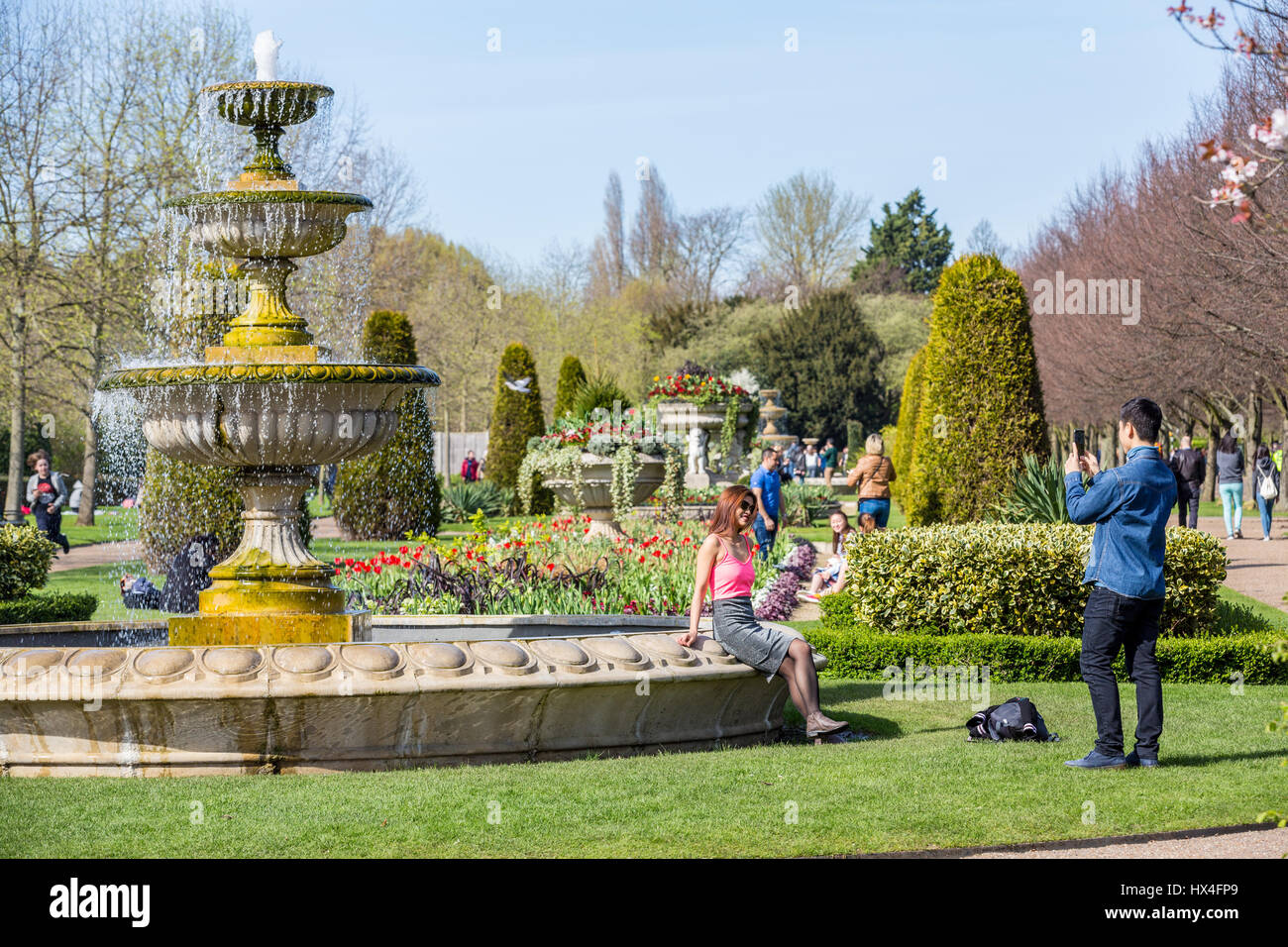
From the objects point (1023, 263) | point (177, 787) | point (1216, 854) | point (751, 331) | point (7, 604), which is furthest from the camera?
point (751, 331)

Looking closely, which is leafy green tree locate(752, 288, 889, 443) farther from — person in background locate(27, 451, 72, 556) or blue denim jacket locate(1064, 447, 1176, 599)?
blue denim jacket locate(1064, 447, 1176, 599)

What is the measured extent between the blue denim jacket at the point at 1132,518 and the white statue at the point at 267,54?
4988 mm

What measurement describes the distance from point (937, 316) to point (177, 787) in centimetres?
1223

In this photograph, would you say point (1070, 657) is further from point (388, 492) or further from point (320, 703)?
point (388, 492)

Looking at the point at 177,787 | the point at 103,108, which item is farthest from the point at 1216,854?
the point at 103,108

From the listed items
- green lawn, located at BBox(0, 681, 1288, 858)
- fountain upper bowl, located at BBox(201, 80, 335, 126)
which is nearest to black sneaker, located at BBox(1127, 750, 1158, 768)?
green lawn, located at BBox(0, 681, 1288, 858)

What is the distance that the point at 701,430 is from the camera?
Answer: 27219 mm

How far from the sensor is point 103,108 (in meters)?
25.9

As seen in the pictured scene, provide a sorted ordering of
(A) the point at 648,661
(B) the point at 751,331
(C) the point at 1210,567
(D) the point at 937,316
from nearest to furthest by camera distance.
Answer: (A) the point at 648,661 < (C) the point at 1210,567 < (D) the point at 937,316 < (B) the point at 751,331

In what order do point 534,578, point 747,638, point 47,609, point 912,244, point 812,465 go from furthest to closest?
point 912,244, point 812,465, point 534,578, point 47,609, point 747,638

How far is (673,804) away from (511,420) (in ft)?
86.5

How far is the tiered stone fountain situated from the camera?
6105 mm

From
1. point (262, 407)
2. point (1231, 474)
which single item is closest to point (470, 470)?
point (1231, 474)

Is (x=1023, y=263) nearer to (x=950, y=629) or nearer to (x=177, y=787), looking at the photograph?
(x=950, y=629)
